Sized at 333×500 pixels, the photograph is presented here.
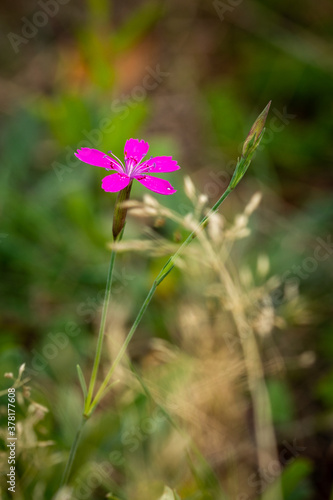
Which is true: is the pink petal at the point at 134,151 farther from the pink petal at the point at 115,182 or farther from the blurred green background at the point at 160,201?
the blurred green background at the point at 160,201

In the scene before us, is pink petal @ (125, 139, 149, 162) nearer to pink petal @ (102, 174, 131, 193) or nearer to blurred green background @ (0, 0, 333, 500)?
pink petal @ (102, 174, 131, 193)

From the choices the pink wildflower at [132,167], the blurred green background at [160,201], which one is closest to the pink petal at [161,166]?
the pink wildflower at [132,167]

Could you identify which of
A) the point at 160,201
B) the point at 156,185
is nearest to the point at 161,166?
the point at 156,185

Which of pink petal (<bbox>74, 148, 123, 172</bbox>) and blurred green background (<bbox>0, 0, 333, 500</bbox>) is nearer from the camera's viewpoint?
pink petal (<bbox>74, 148, 123, 172</bbox>)

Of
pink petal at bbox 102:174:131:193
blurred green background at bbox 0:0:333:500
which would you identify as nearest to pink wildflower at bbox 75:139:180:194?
pink petal at bbox 102:174:131:193

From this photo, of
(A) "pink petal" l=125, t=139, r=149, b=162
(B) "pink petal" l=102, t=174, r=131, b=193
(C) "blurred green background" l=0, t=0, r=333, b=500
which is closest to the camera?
A: (B) "pink petal" l=102, t=174, r=131, b=193

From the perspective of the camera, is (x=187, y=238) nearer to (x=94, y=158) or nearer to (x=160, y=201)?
(x=94, y=158)

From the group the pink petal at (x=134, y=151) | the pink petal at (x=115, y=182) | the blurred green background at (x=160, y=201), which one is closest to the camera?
the pink petal at (x=115, y=182)

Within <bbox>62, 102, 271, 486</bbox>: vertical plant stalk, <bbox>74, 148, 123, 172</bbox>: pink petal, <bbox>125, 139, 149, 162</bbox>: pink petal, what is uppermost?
<bbox>125, 139, 149, 162</bbox>: pink petal
